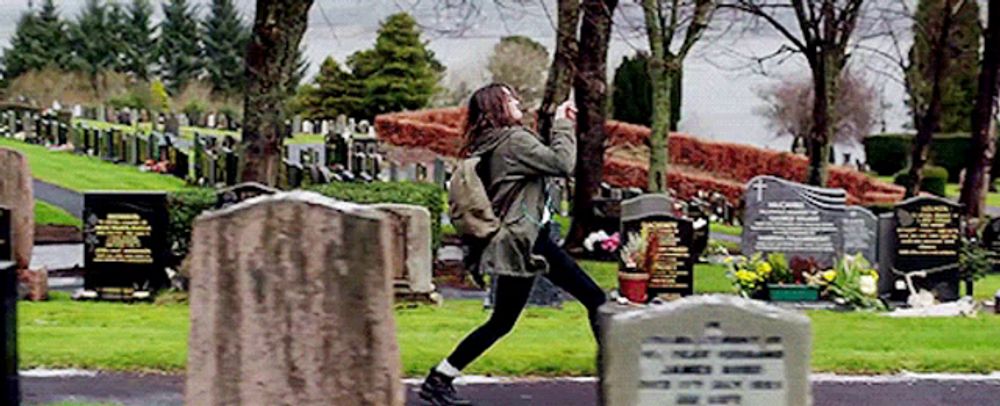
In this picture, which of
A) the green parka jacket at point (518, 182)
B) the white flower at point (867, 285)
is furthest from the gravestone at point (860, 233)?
the green parka jacket at point (518, 182)

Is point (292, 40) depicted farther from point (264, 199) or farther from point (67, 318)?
point (264, 199)

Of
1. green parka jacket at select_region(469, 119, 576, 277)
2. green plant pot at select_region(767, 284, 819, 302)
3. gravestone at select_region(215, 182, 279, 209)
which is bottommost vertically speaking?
green plant pot at select_region(767, 284, 819, 302)

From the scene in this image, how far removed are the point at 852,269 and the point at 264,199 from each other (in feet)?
32.0

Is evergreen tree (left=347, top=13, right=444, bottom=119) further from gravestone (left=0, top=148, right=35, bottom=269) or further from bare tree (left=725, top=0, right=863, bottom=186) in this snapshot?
gravestone (left=0, top=148, right=35, bottom=269)

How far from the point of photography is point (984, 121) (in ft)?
93.6

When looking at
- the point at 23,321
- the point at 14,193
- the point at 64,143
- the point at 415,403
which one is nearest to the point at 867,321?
the point at 415,403

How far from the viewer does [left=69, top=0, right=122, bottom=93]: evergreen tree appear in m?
58.0

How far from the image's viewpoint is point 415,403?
9188mm

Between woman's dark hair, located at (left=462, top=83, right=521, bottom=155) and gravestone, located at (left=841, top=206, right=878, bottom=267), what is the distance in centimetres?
766

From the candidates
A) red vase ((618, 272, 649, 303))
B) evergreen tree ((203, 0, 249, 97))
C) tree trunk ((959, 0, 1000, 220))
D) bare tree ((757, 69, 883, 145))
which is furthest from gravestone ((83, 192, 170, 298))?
evergreen tree ((203, 0, 249, 97))

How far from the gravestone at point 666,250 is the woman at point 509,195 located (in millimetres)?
5856

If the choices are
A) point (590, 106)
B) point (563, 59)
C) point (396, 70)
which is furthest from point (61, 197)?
point (396, 70)

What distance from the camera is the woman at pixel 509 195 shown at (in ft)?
28.0

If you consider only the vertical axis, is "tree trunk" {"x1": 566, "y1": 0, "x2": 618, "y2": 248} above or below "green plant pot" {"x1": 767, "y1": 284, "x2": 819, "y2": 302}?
above
